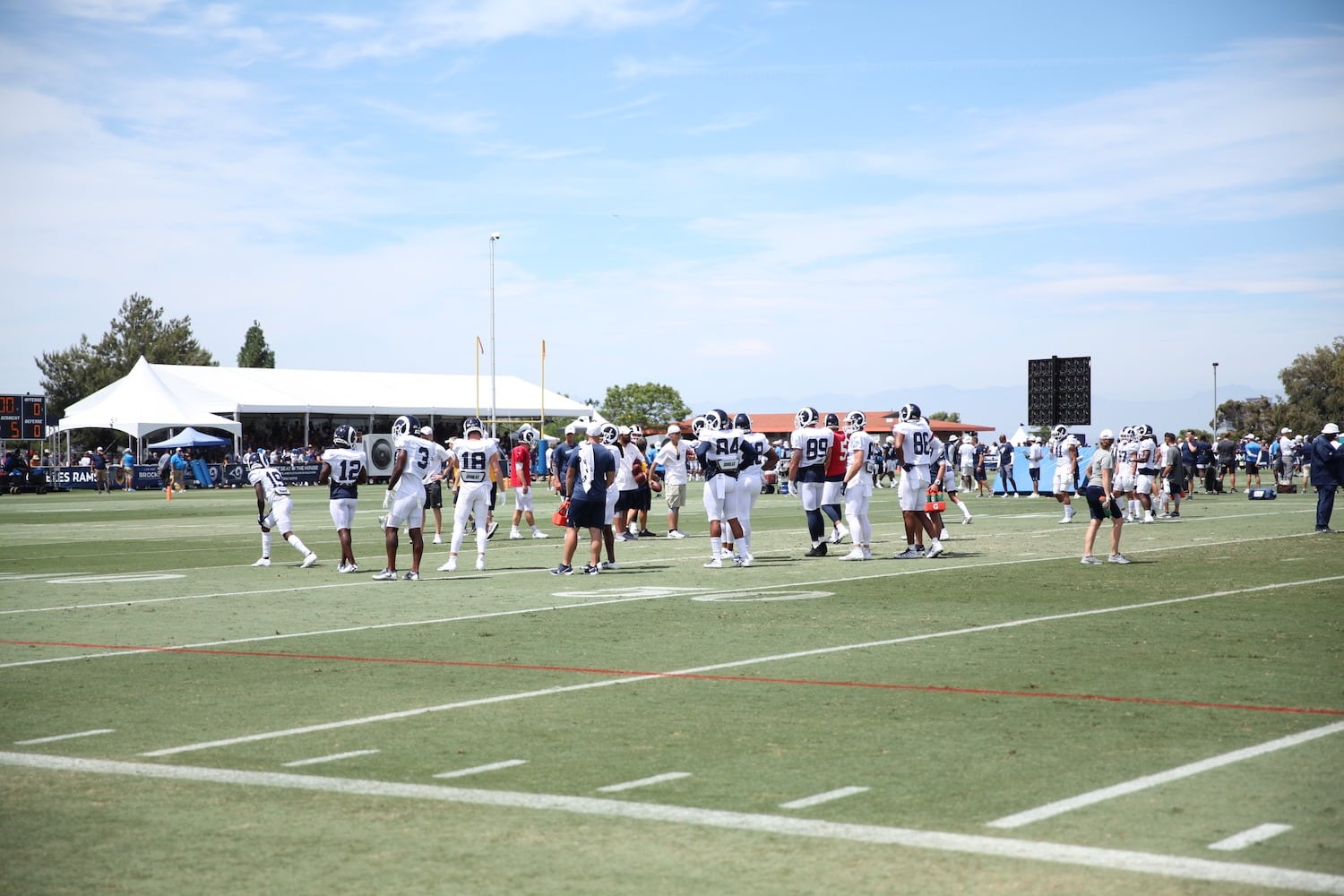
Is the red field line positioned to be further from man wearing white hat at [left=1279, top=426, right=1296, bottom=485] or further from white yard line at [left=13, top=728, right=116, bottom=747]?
man wearing white hat at [left=1279, top=426, right=1296, bottom=485]

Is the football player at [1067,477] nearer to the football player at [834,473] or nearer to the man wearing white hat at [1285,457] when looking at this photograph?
the football player at [834,473]

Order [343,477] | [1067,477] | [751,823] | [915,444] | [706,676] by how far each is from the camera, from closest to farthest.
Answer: [751,823] < [706,676] < [343,477] < [915,444] < [1067,477]

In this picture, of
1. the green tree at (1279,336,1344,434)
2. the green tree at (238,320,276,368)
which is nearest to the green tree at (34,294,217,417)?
the green tree at (238,320,276,368)

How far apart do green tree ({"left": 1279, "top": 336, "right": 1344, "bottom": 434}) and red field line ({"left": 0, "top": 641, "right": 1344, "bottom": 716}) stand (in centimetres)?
8934

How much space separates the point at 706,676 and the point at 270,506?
1180cm

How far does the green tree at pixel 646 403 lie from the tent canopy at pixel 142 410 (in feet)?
247

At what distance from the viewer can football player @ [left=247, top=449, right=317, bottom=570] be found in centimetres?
2055

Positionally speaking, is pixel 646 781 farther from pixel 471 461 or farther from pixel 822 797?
pixel 471 461

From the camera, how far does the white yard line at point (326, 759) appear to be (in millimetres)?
7711

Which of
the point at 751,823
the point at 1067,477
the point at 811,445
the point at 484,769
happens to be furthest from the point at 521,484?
the point at 751,823

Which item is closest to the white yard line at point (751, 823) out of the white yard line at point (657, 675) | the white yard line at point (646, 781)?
the white yard line at point (646, 781)

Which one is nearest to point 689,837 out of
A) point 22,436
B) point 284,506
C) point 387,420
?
point 284,506

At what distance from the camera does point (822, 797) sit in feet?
22.4

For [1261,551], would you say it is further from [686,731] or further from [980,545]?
[686,731]
